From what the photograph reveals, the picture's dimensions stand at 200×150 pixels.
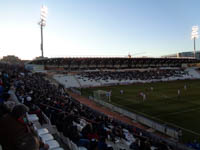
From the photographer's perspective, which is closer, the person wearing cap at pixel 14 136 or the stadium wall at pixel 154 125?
the person wearing cap at pixel 14 136

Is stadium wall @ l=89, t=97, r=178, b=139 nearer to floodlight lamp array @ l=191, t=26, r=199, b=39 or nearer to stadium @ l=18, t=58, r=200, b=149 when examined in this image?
stadium @ l=18, t=58, r=200, b=149

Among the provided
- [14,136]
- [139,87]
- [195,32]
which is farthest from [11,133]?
[195,32]

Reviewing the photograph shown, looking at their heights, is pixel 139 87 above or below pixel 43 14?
below

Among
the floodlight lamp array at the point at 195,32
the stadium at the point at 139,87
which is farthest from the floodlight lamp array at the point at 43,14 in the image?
the floodlight lamp array at the point at 195,32

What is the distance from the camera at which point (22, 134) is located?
202 cm

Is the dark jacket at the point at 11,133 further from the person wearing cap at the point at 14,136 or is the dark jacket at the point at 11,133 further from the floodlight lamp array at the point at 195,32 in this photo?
the floodlight lamp array at the point at 195,32

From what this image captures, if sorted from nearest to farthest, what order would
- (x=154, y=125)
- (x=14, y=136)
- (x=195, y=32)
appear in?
(x=14, y=136) < (x=154, y=125) < (x=195, y=32)

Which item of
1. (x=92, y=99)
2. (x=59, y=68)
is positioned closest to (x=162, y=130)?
(x=92, y=99)

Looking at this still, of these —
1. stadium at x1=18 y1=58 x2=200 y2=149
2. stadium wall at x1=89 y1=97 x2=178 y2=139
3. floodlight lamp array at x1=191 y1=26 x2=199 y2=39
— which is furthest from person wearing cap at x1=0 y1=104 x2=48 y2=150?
floodlight lamp array at x1=191 y1=26 x2=199 y2=39

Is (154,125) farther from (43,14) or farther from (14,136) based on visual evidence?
(43,14)

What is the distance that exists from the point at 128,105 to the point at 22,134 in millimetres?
20725

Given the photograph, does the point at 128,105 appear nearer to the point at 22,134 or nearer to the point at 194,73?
the point at 22,134

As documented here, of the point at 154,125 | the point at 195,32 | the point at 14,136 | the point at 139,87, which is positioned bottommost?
the point at 154,125

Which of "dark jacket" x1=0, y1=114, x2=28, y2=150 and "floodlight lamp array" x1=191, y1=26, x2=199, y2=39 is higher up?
"floodlight lamp array" x1=191, y1=26, x2=199, y2=39
